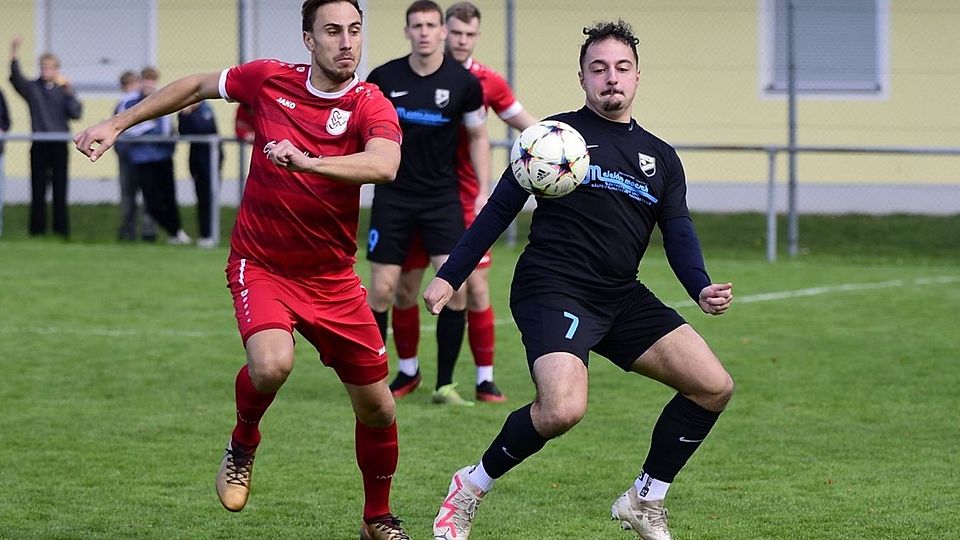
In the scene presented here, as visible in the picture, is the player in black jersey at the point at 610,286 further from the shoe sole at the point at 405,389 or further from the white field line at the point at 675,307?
the white field line at the point at 675,307

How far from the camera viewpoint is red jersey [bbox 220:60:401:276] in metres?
6.00

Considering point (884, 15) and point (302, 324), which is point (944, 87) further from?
point (302, 324)

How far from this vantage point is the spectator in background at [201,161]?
18.6 metres

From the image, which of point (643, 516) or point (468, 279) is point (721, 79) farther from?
point (643, 516)

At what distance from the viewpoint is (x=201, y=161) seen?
18.8 m

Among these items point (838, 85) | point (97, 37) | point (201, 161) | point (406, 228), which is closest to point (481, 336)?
point (406, 228)

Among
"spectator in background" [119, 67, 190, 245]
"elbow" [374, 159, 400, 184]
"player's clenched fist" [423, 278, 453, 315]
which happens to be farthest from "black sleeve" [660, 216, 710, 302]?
"spectator in background" [119, 67, 190, 245]

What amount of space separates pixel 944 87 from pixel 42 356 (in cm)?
1416

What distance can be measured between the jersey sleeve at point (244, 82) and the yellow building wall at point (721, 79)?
14918mm

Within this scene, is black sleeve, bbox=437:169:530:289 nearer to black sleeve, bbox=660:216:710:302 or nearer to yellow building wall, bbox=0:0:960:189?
black sleeve, bbox=660:216:710:302

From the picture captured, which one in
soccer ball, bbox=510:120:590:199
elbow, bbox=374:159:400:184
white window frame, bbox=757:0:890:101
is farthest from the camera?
white window frame, bbox=757:0:890:101

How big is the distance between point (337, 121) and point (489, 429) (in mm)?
2946

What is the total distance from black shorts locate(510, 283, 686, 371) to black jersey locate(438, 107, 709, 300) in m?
0.05

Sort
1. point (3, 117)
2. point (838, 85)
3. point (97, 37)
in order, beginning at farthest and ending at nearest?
point (97, 37) < point (838, 85) < point (3, 117)
